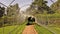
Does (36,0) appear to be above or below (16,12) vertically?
above

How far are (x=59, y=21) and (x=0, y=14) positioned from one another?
30.1 ft

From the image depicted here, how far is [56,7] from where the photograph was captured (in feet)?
101

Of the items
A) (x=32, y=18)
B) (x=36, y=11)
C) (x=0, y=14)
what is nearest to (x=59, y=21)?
(x=36, y=11)

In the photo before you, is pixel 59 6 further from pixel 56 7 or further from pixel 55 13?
pixel 55 13

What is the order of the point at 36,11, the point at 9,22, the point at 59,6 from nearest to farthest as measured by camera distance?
1. the point at 9,22
2. the point at 59,6
3. the point at 36,11

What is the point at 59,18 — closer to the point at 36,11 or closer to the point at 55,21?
the point at 55,21

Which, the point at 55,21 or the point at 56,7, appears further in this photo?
the point at 56,7

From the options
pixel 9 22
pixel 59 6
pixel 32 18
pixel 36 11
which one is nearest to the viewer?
pixel 9 22

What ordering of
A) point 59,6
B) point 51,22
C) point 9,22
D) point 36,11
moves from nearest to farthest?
point 9,22, point 51,22, point 59,6, point 36,11

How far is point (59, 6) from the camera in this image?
30078 millimetres

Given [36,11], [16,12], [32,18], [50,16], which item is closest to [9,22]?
[16,12]

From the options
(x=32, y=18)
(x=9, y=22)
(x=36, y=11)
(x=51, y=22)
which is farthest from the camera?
(x=32, y=18)

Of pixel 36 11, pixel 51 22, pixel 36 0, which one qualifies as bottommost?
pixel 51 22

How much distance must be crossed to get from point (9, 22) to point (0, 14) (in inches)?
89.7
